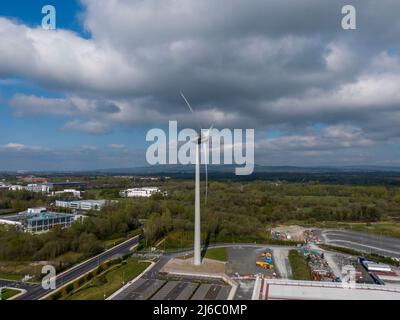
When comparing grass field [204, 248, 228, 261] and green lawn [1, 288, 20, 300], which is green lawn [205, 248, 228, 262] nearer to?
grass field [204, 248, 228, 261]

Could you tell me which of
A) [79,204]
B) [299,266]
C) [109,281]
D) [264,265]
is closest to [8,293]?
[109,281]

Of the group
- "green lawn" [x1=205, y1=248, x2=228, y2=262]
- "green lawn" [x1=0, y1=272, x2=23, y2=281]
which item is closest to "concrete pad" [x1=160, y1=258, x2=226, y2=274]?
"green lawn" [x1=205, y1=248, x2=228, y2=262]

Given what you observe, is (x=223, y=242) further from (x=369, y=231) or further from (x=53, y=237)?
(x=369, y=231)

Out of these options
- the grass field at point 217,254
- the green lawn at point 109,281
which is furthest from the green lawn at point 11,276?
the grass field at point 217,254

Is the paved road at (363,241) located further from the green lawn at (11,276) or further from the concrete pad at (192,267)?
the green lawn at (11,276)
